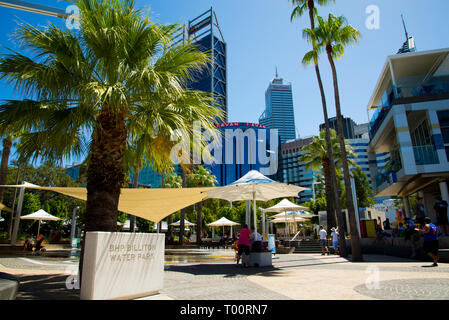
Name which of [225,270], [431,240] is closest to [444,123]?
[431,240]

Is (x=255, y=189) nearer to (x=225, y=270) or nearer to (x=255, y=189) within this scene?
(x=255, y=189)

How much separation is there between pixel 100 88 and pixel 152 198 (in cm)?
447

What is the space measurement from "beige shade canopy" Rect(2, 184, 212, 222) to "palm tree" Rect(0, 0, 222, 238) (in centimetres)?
227

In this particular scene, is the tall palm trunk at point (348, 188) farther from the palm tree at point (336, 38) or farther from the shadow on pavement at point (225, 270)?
the shadow on pavement at point (225, 270)

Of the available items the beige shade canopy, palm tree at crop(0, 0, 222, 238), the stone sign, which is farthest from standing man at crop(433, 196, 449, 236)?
the stone sign

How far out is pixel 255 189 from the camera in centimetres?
1105

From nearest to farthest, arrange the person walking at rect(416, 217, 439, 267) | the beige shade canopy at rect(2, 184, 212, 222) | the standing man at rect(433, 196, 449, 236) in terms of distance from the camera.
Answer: the person walking at rect(416, 217, 439, 267) → the beige shade canopy at rect(2, 184, 212, 222) → the standing man at rect(433, 196, 449, 236)

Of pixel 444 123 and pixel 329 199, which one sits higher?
pixel 444 123

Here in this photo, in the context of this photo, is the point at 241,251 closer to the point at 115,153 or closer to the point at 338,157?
the point at 115,153

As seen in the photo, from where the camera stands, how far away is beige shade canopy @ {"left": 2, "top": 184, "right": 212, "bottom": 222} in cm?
879

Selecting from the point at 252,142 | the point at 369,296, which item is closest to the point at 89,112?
the point at 369,296

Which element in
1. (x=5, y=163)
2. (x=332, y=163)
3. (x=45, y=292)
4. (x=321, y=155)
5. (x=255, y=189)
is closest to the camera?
(x=45, y=292)

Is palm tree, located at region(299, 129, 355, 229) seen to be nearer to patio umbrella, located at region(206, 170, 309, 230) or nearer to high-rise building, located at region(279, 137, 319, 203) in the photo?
patio umbrella, located at region(206, 170, 309, 230)

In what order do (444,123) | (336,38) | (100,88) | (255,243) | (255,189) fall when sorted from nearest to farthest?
(100,88) → (255,243) → (255,189) → (336,38) → (444,123)
